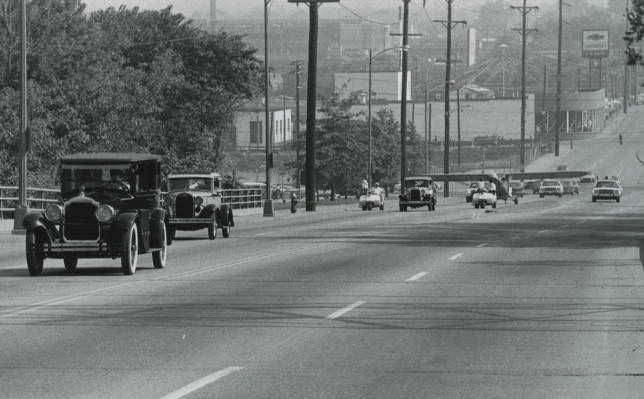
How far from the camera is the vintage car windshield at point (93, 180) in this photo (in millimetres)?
24266

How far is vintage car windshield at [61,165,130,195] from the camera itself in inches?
955

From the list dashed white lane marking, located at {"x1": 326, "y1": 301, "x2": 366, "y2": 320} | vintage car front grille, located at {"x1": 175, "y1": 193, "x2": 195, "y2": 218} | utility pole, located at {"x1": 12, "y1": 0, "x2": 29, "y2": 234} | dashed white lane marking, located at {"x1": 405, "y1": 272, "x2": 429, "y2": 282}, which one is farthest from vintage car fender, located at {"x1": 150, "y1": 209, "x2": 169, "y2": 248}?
utility pole, located at {"x1": 12, "y1": 0, "x2": 29, "y2": 234}

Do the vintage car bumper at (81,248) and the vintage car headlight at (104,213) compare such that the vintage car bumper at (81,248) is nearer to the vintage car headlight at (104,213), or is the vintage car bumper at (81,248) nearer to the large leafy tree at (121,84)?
the vintage car headlight at (104,213)

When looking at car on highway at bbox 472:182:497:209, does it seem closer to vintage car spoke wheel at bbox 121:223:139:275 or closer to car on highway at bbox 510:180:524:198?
car on highway at bbox 510:180:524:198

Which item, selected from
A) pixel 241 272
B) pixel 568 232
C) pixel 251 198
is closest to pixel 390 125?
pixel 251 198

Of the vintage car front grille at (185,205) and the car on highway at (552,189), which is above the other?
the vintage car front grille at (185,205)

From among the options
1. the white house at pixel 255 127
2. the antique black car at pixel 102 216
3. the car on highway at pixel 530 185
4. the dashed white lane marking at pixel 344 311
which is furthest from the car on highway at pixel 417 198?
the white house at pixel 255 127

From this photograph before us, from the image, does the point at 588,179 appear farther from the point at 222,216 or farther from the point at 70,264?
the point at 70,264

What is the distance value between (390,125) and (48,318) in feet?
382

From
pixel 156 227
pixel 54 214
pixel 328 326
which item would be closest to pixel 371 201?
pixel 156 227

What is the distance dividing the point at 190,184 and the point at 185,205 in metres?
1.87

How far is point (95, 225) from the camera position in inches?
917

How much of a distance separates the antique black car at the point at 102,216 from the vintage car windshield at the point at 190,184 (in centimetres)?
1282

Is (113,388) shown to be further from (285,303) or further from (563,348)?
(285,303)
